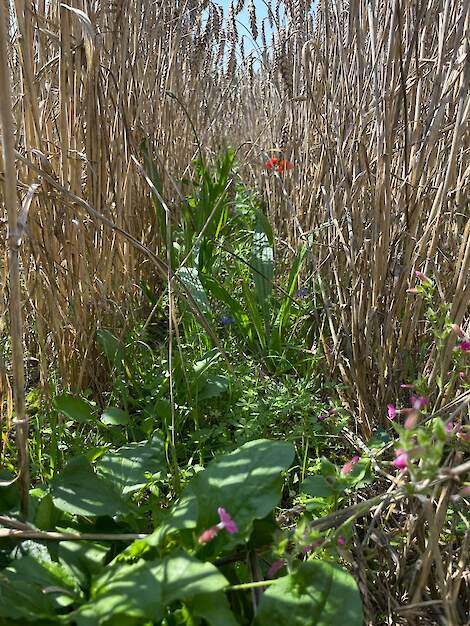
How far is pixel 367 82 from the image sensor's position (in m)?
1.14

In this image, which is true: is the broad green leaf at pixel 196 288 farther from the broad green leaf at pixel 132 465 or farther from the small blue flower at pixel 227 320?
the broad green leaf at pixel 132 465

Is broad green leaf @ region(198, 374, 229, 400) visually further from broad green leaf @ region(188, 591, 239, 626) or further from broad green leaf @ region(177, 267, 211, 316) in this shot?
broad green leaf @ region(188, 591, 239, 626)

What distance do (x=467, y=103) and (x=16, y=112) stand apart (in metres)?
0.71

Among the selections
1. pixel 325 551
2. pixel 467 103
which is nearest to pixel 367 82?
pixel 467 103

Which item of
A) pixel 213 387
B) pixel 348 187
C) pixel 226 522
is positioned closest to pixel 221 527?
pixel 226 522

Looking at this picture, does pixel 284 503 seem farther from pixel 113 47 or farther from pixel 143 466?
pixel 113 47

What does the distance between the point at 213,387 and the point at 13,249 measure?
0.55m

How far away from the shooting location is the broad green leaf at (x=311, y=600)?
579mm

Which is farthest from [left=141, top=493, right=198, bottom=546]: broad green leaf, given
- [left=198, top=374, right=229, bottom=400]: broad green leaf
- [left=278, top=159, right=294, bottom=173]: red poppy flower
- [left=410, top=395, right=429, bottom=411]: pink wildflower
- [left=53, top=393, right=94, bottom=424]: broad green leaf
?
[left=278, top=159, right=294, bottom=173]: red poppy flower

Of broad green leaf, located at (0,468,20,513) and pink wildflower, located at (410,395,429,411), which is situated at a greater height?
pink wildflower, located at (410,395,429,411)

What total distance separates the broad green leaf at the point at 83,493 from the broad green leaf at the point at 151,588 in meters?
0.15

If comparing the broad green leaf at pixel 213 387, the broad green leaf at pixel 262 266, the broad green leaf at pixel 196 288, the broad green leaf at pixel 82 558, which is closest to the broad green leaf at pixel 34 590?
the broad green leaf at pixel 82 558

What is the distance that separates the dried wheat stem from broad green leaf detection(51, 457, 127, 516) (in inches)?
1.9

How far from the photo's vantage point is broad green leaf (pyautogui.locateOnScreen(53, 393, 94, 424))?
0.98 metres
